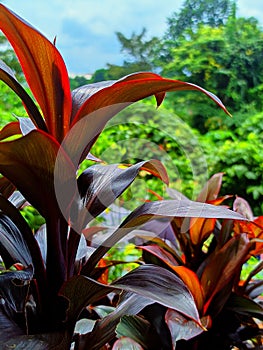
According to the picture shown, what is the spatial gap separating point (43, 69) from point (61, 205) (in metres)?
0.15

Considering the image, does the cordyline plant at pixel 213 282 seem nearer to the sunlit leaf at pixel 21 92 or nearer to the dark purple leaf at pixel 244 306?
the dark purple leaf at pixel 244 306

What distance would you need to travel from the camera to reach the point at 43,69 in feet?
1.47

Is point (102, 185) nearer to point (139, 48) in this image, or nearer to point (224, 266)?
point (224, 266)

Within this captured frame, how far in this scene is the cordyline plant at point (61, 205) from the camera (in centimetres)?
41

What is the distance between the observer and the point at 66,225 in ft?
1.62

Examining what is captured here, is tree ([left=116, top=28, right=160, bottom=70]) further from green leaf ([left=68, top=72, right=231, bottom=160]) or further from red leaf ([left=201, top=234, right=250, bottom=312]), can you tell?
green leaf ([left=68, top=72, right=231, bottom=160])

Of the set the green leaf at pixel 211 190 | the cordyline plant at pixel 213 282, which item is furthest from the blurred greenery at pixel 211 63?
the cordyline plant at pixel 213 282

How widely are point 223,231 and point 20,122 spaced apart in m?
0.46

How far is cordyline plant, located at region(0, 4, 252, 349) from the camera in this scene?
41cm

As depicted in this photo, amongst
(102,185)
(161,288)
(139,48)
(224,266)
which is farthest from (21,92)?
(139,48)

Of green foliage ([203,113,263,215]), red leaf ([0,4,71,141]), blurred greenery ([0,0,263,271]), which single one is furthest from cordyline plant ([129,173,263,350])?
blurred greenery ([0,0,263,271])

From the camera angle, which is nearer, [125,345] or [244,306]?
[125,345]

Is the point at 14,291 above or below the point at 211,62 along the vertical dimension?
below

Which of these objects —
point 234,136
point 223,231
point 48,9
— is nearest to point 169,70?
point 234,136
